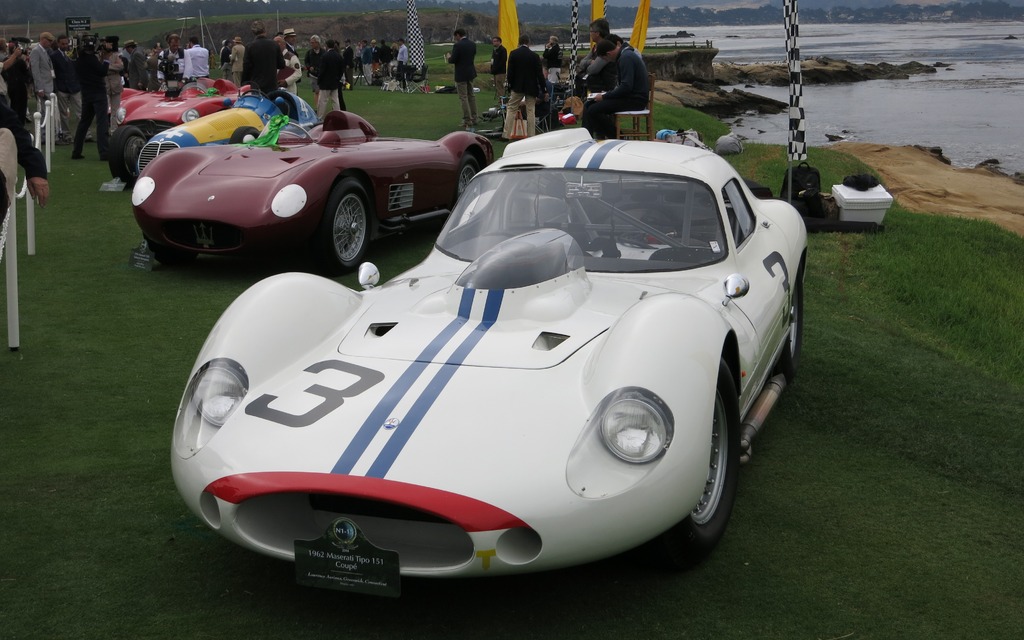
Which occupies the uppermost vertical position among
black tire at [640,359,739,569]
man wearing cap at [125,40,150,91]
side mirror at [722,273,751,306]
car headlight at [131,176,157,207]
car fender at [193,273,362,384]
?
man wearing cap at [125,40,150,91]

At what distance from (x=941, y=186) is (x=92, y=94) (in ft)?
40.9

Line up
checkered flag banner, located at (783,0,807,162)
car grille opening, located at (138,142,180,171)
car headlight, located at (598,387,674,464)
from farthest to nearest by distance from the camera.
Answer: car grille opening, located at (138,142,180,171) → checkered flag banner, located at (783,0,807,162) → car headlight, located at (598,387,674,464)

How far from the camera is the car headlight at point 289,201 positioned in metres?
7.29

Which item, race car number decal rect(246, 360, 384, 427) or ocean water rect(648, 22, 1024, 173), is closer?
race car number decal rect(246, 360, 384, 427)

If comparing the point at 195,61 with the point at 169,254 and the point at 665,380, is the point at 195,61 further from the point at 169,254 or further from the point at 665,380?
the point at 665,380

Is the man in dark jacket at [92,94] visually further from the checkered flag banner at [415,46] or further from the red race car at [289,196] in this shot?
the checkered flag banner at [415,46]

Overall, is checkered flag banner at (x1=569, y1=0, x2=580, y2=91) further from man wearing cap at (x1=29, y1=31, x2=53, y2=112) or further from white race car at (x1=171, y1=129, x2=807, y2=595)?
white race car at (x1=171, y1=129, x2=807, y2=595)

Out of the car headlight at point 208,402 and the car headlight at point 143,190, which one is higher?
the car headlight at point 143,190

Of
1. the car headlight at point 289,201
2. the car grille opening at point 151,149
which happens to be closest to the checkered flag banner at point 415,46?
the car grille opening at point 151,149

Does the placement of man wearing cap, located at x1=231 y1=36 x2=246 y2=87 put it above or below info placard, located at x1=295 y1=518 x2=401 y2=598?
above

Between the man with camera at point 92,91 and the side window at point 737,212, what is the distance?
11.0 metres

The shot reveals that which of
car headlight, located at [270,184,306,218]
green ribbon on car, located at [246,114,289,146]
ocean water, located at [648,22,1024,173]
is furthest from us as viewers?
ocean water, located at [648,22,1024,173]

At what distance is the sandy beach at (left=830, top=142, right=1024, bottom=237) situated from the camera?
Result: 544 inches

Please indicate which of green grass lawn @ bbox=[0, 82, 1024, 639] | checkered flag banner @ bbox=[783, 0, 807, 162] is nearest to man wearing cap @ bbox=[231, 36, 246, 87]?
checkered flag banner @ bbox=[783, 0, 807, 162]
